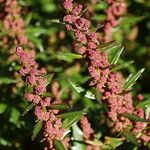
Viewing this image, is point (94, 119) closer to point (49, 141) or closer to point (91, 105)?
point (91, 105)

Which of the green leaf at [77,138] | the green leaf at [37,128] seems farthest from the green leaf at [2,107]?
the green leaf at [37,128]

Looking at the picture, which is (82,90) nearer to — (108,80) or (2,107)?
(108,80)

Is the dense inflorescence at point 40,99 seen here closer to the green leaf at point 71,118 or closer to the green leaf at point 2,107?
the green leaf at point 71,118

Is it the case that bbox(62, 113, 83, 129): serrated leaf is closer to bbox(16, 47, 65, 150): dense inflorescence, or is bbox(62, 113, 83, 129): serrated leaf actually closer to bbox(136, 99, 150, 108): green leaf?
bbox(16, 47, 65, 150): dense inflorescence

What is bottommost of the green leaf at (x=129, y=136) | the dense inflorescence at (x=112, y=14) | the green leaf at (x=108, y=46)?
the green leaf at (x=129, y=136)

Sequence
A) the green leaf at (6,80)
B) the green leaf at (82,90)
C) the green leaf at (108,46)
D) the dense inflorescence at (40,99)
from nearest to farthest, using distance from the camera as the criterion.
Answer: the dense inflorescence at (40,99) → the green leaf at (108,46) → the green leaf at (82,90) → the green leaf at (6,80)

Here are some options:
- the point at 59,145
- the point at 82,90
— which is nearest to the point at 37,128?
the point at 59,145

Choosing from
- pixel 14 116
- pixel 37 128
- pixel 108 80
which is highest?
pixel 108 80
